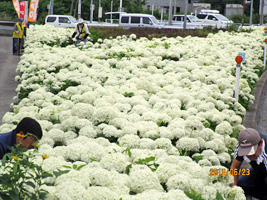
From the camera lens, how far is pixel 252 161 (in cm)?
429

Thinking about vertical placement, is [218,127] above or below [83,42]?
below

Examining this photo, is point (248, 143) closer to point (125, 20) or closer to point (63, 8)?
point (125, 20)

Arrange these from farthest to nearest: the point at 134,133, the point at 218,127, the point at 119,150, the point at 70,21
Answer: the point at 70,21, the point at 218,127, the point at 134,133, the point at 119,150

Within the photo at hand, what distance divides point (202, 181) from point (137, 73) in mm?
4794

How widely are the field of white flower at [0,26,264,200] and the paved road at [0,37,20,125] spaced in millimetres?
616

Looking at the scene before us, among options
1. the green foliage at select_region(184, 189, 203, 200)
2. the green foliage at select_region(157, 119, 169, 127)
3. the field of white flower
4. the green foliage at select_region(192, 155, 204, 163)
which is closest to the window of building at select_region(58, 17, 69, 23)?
the field of white flower

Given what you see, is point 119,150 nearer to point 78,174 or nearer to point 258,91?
point 78,174

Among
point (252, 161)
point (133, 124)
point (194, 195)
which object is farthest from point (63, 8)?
point (194, 195)

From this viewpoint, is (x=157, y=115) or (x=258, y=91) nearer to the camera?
(x=157, y=115)

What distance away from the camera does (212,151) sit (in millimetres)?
4645

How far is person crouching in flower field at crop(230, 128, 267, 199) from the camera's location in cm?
402

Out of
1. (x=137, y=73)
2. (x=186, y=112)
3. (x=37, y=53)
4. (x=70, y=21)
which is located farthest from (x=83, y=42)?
(x=70, y=21)

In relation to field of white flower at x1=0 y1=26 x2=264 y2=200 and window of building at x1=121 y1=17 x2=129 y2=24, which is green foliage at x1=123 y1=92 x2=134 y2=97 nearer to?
field of white flower at x1=0 y1=26 x2=264 y2=200

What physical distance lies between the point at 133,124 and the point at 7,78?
6.49m
